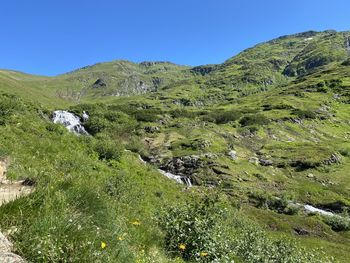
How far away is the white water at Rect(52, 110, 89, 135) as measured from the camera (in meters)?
81.4

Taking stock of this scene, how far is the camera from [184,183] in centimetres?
6134

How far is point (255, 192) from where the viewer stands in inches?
2277

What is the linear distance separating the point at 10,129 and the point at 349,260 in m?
32.1

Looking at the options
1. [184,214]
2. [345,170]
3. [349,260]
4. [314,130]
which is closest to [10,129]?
[184,214]

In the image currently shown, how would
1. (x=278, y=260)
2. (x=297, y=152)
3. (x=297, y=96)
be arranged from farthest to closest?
(x=297, y=96) < (x=297, y=152) < (x=278, y=260)

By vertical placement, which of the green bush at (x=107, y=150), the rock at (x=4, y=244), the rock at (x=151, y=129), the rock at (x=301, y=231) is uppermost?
the rock at (x=4, y=244)

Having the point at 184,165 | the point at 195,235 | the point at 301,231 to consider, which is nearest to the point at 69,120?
the point at 184,165

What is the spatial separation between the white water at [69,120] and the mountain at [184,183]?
5.81 ft

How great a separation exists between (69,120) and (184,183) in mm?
35606

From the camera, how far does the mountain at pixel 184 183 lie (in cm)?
739

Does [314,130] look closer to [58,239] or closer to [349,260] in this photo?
[349,260]

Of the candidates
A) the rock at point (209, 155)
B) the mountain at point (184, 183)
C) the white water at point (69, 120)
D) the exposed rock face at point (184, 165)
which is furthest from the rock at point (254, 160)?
the white water at point (69, 120)

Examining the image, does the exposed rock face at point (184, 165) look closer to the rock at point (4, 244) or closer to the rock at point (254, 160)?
the rock at point (254, 160)

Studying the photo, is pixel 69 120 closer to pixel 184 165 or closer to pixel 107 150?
pixel 184 165
